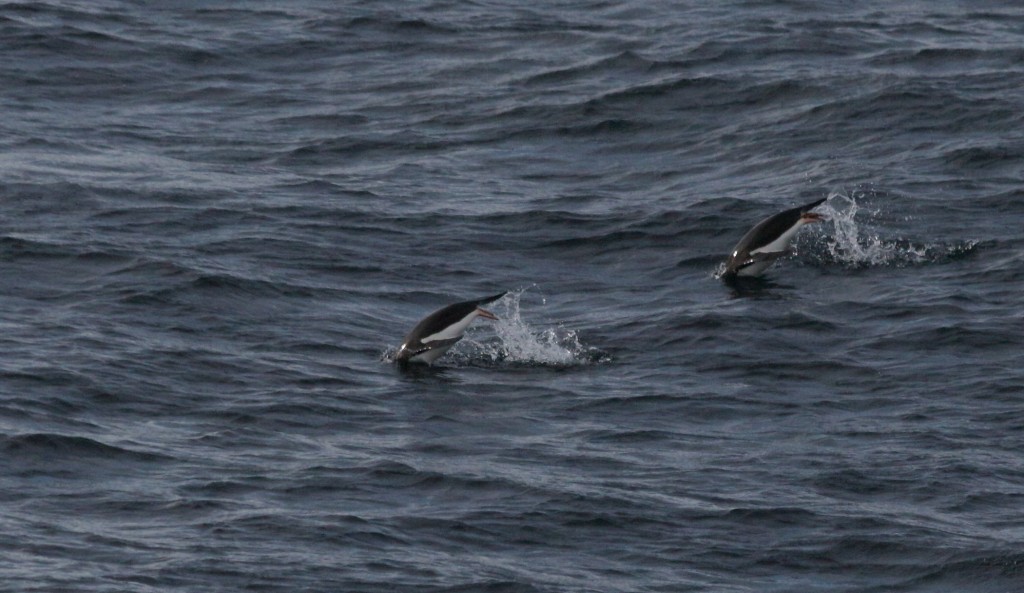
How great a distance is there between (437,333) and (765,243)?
406cm

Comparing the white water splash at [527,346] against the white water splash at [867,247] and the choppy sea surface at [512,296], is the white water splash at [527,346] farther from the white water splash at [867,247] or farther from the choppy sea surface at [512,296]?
the white water splash at [867,247]

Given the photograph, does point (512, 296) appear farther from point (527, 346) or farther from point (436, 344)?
point (436, 344)

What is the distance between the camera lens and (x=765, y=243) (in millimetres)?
20297

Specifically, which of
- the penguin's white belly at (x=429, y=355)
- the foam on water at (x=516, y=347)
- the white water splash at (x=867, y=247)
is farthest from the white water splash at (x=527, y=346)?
the white water splash at (x=867, y=247)

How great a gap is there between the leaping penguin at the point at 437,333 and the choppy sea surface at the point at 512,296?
0.18m

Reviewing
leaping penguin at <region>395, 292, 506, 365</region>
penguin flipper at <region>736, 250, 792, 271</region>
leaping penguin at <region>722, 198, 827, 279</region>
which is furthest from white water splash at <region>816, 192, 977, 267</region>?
leaping penguin at <region>395, 292, 506, 365</region>

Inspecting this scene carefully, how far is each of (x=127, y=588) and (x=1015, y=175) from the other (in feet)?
44.7

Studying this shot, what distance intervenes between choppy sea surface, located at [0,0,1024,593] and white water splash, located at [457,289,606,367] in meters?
Answer: 0.05

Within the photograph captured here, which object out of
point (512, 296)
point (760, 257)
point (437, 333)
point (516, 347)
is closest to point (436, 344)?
point (437, 333)

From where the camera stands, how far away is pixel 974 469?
1509 centimetres

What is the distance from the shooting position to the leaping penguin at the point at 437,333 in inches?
707

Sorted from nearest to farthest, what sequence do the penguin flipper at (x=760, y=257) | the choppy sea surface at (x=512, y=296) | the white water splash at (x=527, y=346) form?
the choppy sea surface at (x=512, y=296) → the white water splash at (x=527, y=346) → the penguin flipper at (x=760, y=257)

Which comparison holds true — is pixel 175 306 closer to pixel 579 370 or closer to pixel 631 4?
pixel 579 370

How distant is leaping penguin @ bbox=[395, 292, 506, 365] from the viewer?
58.9 ft
